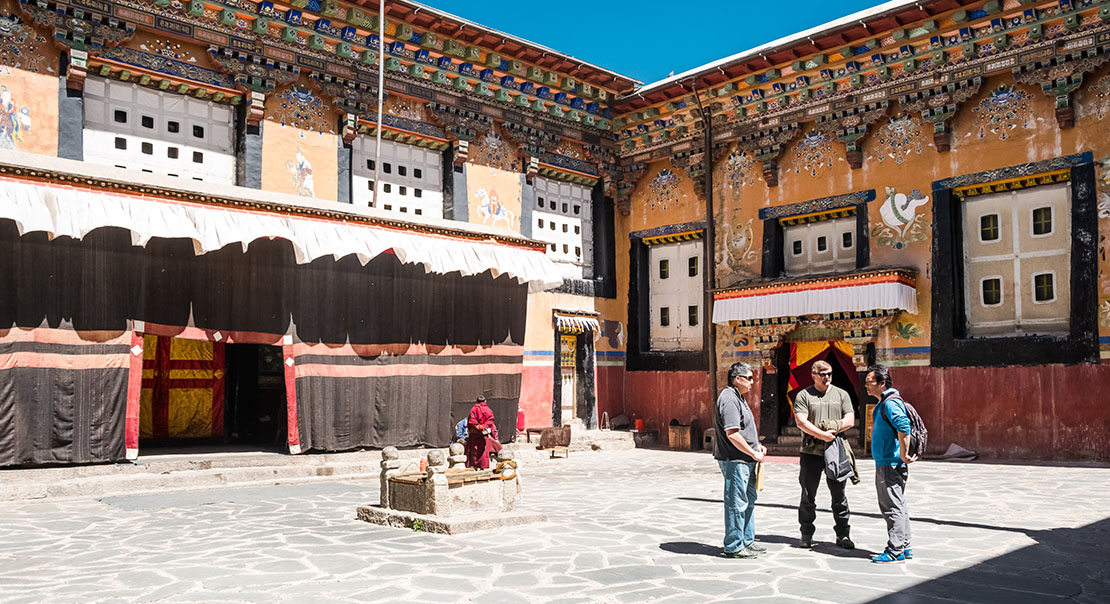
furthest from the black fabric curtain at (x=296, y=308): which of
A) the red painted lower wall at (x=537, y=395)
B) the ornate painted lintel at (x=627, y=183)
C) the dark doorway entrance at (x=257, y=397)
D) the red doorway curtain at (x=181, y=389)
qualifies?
the ornate painted lintel at (x=627, y=183)

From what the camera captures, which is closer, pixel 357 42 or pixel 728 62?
pixel 357 42

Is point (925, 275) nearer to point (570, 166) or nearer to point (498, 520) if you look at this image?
point (570, 166)

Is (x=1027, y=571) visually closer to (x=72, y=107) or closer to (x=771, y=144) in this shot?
(x=771, y=144)

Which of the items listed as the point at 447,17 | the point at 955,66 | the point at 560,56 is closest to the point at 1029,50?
the point at 955,66

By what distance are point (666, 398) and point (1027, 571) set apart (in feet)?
44.6

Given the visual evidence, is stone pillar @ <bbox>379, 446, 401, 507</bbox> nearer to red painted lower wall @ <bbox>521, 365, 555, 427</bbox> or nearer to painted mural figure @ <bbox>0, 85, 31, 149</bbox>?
painted mural figure @ <bbox>0, 85, 31, 149</bbox>

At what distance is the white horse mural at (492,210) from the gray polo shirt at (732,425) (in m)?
11.9

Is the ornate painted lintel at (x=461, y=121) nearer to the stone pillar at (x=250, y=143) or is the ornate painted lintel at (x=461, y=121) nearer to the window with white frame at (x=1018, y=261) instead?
the stone pillar at (x=250, y=143)

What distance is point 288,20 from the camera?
15.5m

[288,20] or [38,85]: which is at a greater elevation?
[288,20]

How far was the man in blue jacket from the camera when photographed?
684cm

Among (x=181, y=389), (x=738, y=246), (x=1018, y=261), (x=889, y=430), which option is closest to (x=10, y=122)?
(x=181, y=389)

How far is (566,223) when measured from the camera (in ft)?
66.4

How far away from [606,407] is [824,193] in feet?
22.3
